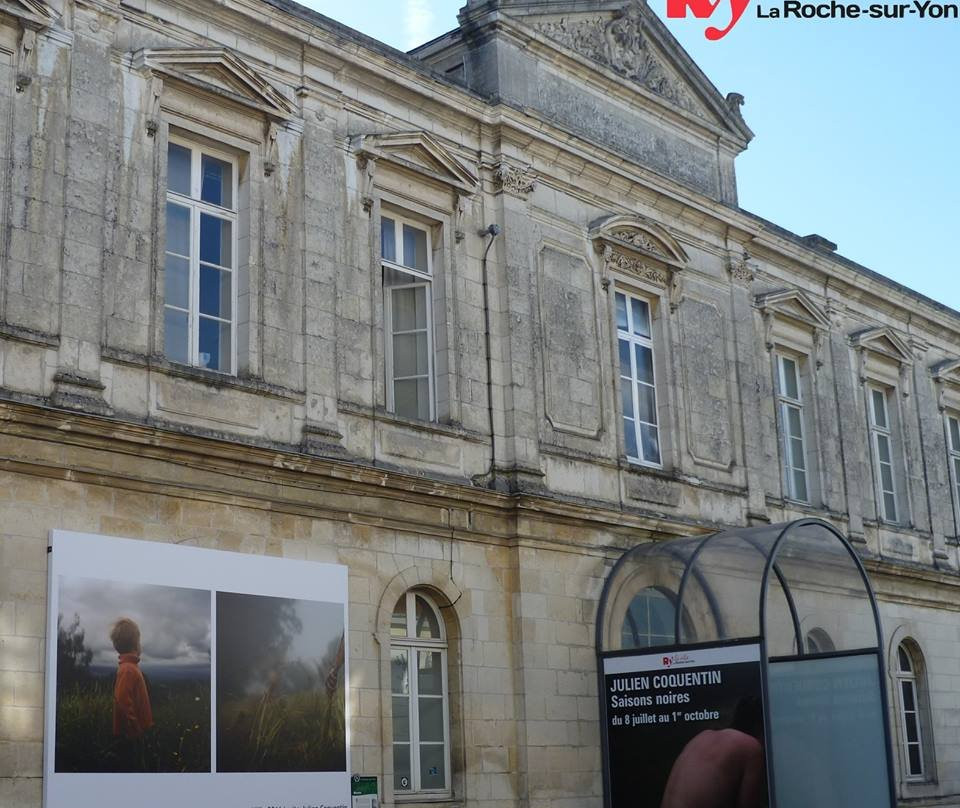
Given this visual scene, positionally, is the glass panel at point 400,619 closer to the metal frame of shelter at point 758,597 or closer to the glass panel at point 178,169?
the metal frame of shelter at point 758,597

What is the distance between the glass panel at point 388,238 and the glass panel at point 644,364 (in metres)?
3.48

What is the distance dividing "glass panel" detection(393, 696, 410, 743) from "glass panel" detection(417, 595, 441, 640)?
622 mm

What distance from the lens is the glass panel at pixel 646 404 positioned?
1638 cm

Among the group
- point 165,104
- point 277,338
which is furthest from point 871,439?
point 165,104

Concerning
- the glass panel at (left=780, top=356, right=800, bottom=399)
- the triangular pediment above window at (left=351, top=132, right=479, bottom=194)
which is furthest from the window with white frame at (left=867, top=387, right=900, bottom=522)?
the triangular pediment above window at (left=351, top=132, right=479, bottom=194)

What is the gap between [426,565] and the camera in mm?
13422

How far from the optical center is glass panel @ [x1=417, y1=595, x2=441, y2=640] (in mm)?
13547

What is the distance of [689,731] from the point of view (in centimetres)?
1340

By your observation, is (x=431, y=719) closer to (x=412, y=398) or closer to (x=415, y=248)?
(x=412, y=398)

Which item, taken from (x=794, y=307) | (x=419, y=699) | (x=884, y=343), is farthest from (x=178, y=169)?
(x=884, y=343)

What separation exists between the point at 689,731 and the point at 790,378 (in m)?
7.06

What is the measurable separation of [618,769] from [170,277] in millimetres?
6130

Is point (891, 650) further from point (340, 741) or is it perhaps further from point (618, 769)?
point (340, 741)

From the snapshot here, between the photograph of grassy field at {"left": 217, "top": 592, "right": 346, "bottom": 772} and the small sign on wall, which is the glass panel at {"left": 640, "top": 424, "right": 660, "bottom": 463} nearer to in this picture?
the photograph of grassy field at {"left": 217, "top": 592, "right": 346, "bottom": 772}
